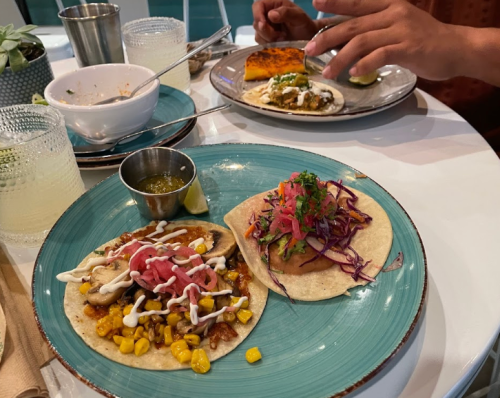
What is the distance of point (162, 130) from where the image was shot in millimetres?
2387

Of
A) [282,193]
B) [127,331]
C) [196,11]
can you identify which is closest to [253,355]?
[127,331]

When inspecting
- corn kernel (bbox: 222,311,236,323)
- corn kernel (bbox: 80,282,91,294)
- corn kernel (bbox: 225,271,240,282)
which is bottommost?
corn kernel (bbox: 225,271,240,282)

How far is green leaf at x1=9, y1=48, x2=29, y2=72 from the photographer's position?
2.19 meters

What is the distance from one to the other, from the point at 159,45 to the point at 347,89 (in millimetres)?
1319

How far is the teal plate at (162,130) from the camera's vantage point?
6.79 ft

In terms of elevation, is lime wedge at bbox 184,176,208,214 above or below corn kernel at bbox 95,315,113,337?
above

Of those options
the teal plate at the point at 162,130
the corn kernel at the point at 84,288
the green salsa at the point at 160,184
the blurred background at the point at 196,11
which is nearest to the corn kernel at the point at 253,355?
the corn kernel at the point at 84,288

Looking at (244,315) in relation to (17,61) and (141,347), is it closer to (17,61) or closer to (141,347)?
(141,347)

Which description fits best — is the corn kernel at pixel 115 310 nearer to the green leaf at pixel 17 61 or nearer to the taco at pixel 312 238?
the taco at pixel 312 238

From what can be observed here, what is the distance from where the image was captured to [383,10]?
2.44m

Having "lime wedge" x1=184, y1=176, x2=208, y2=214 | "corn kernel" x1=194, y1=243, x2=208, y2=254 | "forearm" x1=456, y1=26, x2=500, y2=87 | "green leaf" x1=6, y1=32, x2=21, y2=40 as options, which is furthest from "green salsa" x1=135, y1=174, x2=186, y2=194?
"forearm" x1=456, y1=26, x2=500, y2=87

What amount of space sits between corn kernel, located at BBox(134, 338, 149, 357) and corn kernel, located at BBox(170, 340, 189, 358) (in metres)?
0.09

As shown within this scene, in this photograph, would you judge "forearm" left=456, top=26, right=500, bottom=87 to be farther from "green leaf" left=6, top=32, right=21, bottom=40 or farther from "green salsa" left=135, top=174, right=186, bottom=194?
"green leaf" left=6, top=32, right=21, bottom=40

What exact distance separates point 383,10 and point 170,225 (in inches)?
70.5
